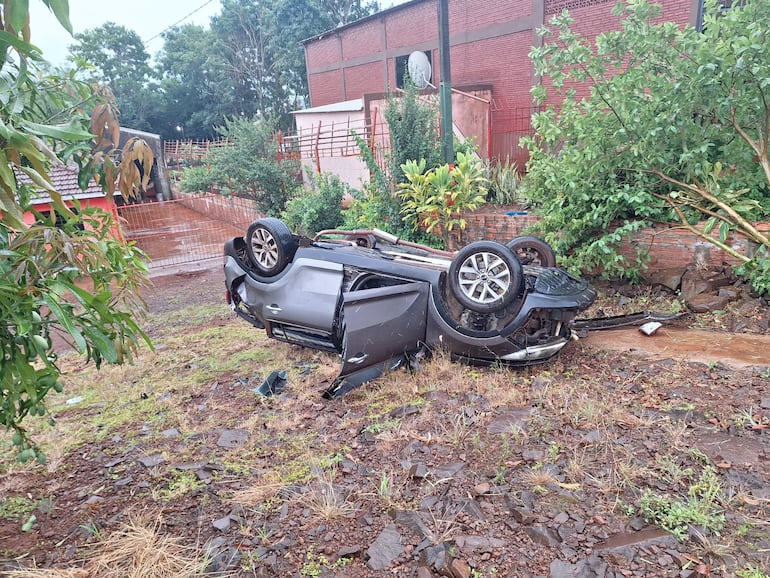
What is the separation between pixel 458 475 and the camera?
9.66 ft

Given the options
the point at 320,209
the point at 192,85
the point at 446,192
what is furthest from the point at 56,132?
the point at 192,85

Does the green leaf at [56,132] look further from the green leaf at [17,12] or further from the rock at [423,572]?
the rock at [423,572]

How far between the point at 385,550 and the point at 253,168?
11.0 m

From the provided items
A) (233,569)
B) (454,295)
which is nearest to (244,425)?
(233,569)

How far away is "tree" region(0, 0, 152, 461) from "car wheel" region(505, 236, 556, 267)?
3.90 meters

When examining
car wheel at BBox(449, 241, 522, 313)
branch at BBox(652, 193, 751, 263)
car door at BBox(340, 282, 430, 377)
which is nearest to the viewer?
car wheel at BBox(449, 241, 522, 313)

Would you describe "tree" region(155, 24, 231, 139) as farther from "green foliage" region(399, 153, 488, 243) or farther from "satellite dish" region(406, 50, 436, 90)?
"green foliage" region(399, 153, 488, 243)

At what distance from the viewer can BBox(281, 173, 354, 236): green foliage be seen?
9953 mm

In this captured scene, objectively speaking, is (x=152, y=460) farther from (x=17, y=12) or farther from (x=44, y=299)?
A: (x=17, y=12)

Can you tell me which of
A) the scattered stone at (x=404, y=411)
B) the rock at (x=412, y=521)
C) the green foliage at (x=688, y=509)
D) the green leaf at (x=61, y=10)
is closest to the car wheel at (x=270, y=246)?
the scattered stone at (x=404, y=411)

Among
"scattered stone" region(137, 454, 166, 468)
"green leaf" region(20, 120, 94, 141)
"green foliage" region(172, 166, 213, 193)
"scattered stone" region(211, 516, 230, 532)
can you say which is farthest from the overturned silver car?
"green foliage" region(172, 166, 213, 193)

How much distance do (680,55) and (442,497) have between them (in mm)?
5239

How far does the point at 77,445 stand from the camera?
12.7ft

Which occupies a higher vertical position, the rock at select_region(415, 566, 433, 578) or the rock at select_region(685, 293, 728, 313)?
the rock at select_region(685, 293, 728, 313)
